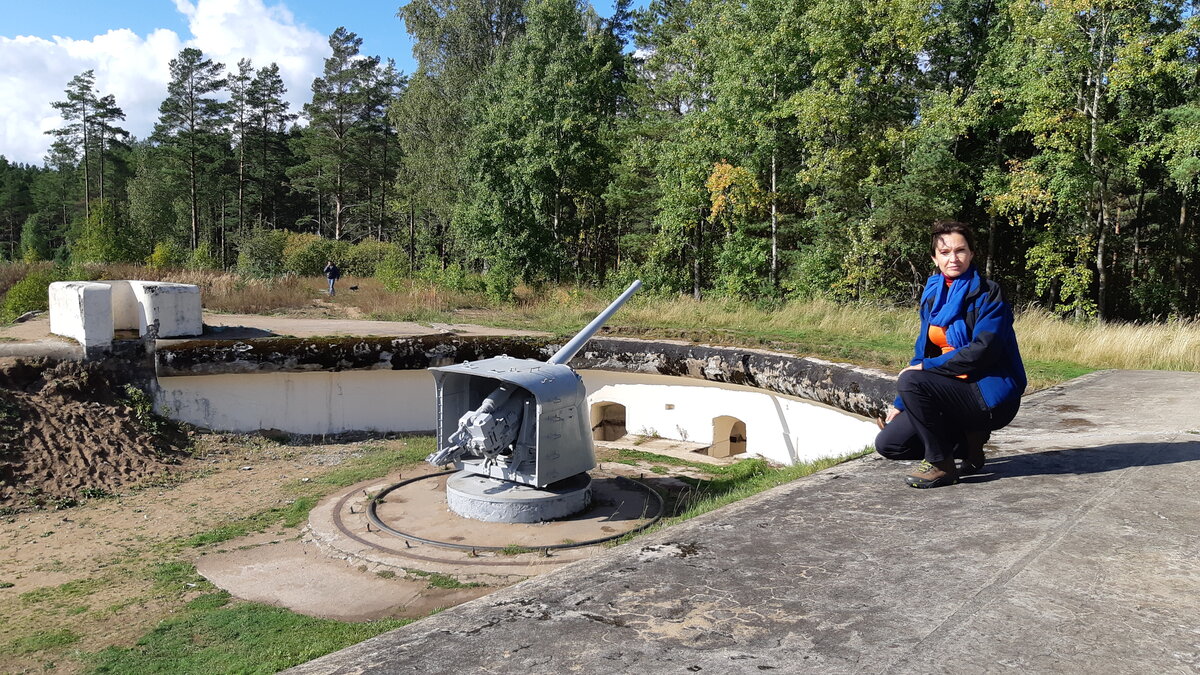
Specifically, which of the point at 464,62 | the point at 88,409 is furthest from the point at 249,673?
the point at 464,62

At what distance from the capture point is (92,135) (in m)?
50.3

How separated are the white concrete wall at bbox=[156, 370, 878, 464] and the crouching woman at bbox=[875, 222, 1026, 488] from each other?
6.06m

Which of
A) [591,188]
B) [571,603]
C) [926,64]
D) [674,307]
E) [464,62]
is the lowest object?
[571,603]

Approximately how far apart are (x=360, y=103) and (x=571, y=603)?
4657cm

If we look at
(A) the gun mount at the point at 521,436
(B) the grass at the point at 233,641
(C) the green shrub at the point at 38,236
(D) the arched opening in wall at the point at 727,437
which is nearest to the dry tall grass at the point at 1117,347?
(D) the arched opening in wall at the point at 727,437

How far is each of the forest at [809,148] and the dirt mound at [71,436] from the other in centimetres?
1008

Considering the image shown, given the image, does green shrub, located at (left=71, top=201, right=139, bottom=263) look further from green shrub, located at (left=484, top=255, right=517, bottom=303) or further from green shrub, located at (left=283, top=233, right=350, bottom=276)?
green shrub, located at (left=484, top=255, right=517, bottom=303)

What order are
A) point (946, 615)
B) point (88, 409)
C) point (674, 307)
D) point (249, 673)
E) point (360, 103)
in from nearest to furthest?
point (946, 615) < point (249, 673) < point (88, 409) < point (674, 307) < point (360, 103)

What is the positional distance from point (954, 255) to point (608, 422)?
29.8ft

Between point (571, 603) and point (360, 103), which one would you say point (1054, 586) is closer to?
point (571, 603)

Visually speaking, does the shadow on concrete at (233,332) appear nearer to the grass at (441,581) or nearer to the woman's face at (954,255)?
the grass at (441,581)

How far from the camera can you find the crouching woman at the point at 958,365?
3822mm

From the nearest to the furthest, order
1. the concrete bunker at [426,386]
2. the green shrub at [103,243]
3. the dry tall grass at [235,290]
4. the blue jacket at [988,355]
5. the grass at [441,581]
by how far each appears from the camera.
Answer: the blue jacket at [988,355]
the grass at [441,581]
the concrete bunker at [426,386]
the dry tall grass at [235,290]
the green shrub at [103,243]

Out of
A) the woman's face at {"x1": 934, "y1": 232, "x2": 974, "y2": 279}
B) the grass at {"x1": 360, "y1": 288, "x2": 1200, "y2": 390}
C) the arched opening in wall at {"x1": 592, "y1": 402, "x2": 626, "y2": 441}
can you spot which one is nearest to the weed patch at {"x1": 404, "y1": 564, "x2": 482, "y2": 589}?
the woman's face at {"x1": 934, "y1": 232, "x2": 974, "y2": 279}
